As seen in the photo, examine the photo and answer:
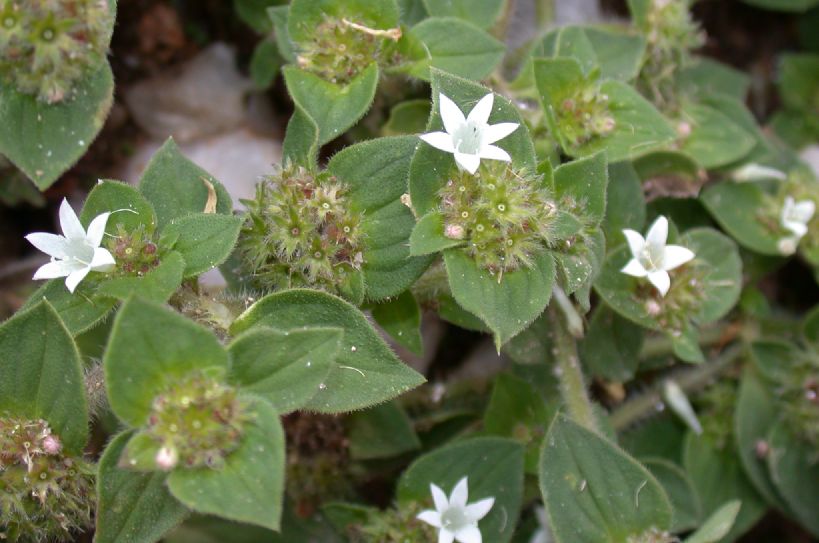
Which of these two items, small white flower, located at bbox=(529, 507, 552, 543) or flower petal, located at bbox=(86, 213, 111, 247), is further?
small white flower, located at bbox=(529, 507, 552, 543)

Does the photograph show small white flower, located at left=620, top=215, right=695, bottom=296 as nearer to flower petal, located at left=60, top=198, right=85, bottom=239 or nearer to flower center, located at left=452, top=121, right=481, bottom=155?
flower center, located at left=452, top=121, right=481, bottom=155

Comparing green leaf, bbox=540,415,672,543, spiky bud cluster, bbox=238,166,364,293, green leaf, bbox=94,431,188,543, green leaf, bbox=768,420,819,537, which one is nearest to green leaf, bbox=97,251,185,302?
spiky bud cluster, bbox=238,166,364,293

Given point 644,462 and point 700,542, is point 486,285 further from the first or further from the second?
point 644,462

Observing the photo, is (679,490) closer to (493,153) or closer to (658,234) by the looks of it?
(658,234)

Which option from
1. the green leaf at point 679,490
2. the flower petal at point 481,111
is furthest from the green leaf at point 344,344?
the green leaf at point 679,490

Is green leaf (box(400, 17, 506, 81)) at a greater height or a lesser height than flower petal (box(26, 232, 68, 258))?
greater

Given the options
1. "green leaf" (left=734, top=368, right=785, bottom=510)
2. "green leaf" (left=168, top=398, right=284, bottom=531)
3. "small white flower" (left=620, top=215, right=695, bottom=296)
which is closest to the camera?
"green leaf" (left=168, top=398, right=284, bottom=531)

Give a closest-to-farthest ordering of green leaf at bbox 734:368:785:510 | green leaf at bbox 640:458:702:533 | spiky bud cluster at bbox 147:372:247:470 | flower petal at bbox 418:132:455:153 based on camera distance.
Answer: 1. spiky bud cluster at bbox 147:372:247:470
2. flower petal at bbox 418:132:455:153
3. green leaf at bbox 640:458:702:533
4. green leaf at bbox 734:368:785:510
